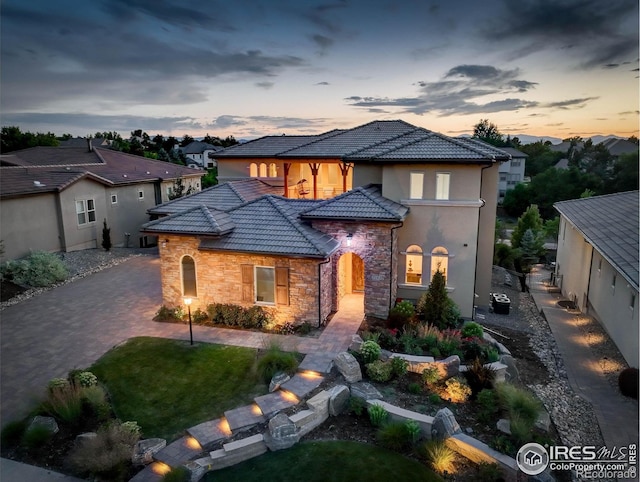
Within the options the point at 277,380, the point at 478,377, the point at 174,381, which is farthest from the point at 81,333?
the point at 478,377

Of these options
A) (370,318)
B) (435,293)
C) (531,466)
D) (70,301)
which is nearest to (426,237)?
(435,293)

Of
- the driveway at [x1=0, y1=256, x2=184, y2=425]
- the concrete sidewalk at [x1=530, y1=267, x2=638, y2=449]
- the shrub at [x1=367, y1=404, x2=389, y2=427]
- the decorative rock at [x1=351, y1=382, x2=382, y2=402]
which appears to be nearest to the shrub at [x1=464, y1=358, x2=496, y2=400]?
the concrete sidewalk at [x1=530, y1=267, x2=638, y2=449]

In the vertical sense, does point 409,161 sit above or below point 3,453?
above

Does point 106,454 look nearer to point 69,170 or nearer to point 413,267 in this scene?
point 413,267

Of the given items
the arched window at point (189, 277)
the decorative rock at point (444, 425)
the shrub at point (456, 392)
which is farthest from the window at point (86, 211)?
the decorative rock at point (444, 425)

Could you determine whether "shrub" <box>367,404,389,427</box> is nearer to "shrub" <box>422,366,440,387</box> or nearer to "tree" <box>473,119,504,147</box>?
"shrub" <box>422,366,440,387</box>

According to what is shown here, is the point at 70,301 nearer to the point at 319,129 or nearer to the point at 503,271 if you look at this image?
the point at 503,271
